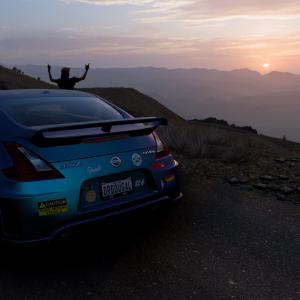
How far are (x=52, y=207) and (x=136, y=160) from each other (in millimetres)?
906

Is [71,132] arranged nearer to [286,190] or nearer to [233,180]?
[233,180]

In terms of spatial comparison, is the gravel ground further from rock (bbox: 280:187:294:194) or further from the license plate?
rock (bbox: 280:187:294:194)

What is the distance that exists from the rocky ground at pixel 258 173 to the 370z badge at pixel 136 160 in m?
3.09

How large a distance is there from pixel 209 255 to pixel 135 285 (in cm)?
94

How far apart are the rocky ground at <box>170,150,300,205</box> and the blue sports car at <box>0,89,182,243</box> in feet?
9.25

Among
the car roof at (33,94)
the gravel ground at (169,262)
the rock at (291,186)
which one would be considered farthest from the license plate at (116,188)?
the rock at (291,186)

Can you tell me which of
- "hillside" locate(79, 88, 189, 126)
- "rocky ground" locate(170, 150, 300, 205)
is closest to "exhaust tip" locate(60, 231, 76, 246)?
"rocky ground" locate(170, 150, 300, 205)

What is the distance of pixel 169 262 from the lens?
315 cm

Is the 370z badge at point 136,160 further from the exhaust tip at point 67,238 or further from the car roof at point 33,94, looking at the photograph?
the car roof at point 33,94

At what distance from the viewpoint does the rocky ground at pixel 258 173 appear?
217 inches

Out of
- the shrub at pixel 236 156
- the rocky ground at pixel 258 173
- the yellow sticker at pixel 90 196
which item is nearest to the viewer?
the yellow sticker at pixel 90 196

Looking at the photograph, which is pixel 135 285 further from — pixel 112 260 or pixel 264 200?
pixel 264 200

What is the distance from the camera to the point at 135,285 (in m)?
2.75

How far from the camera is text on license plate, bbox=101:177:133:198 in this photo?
9.55ft
